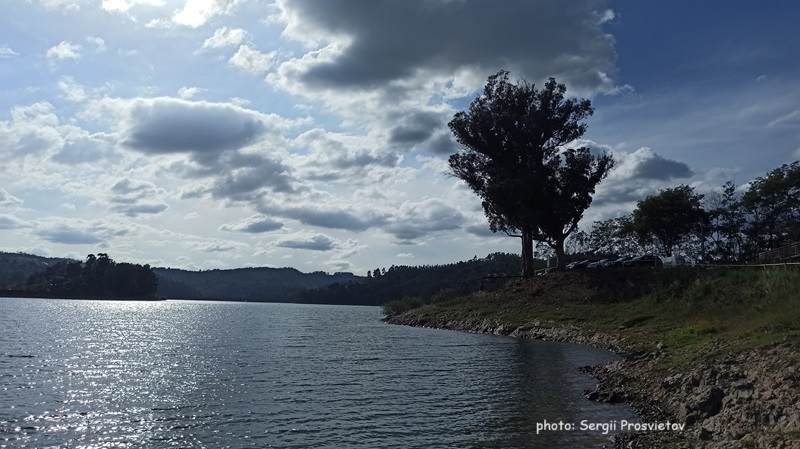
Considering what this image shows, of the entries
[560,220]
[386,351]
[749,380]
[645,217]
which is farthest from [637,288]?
[749,380]

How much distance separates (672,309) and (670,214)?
48677 millimetres

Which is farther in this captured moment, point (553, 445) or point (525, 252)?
point (525, 252)

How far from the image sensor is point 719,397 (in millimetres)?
19812

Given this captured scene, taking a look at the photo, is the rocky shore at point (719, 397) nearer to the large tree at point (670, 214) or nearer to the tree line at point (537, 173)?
the tree line at point (537, 173)

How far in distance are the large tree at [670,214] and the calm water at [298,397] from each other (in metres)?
58.1

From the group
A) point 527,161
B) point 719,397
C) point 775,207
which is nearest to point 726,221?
point 775,207

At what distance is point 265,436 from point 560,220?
61.7 m

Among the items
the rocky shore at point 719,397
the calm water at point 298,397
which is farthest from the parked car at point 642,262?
the rocky shore at point 719,397

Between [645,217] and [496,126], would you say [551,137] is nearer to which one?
[496,126]

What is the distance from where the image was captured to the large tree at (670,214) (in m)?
96.2

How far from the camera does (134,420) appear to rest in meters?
22.7

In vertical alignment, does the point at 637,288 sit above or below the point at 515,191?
below

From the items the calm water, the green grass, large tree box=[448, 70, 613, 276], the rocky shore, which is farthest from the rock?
large tree box=[448, 70, 613, 276]

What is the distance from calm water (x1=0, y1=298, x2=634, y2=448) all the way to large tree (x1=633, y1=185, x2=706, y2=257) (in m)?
58.1
